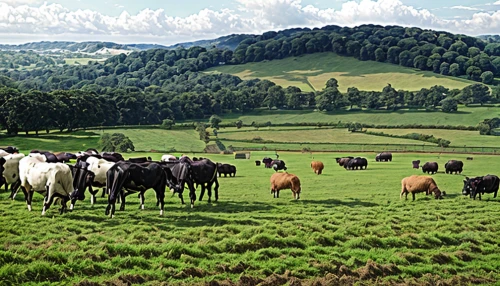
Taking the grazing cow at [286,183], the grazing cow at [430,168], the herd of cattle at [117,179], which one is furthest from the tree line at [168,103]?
the grazing cow at [286,183]

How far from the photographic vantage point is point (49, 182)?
1973cm

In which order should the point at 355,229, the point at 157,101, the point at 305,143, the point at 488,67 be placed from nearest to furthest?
the point at 355,229 < the point at 305,143 < the point at 157,101 < the point at 488,67

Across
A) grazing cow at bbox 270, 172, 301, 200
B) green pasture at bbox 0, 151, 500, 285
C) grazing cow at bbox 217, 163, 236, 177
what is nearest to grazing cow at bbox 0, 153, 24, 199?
green pasture at bbox 0, 151, 500, 285

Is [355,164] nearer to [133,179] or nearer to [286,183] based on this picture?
[286,183]

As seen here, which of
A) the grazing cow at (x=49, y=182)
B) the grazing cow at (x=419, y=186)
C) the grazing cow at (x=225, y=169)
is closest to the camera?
the grazing cow at (x=49, y=182)

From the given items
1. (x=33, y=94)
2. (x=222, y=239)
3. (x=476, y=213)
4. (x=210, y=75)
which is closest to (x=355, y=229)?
(x=222, y=239)

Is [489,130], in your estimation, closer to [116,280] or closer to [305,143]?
[305,143]

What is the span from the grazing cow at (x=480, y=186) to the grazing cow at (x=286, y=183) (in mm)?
9567

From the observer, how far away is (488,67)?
163500mm

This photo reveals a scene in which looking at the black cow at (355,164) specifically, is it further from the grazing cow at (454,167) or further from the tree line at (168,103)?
the tree line at (168,103)

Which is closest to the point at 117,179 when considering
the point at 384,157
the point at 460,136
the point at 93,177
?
the point at 93,177

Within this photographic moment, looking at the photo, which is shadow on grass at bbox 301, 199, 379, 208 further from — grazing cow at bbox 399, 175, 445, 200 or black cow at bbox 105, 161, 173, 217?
black cow at bbox 105, 161, 173, 217

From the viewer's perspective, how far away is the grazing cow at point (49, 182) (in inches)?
774

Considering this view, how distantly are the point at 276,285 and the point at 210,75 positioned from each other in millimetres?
187816
